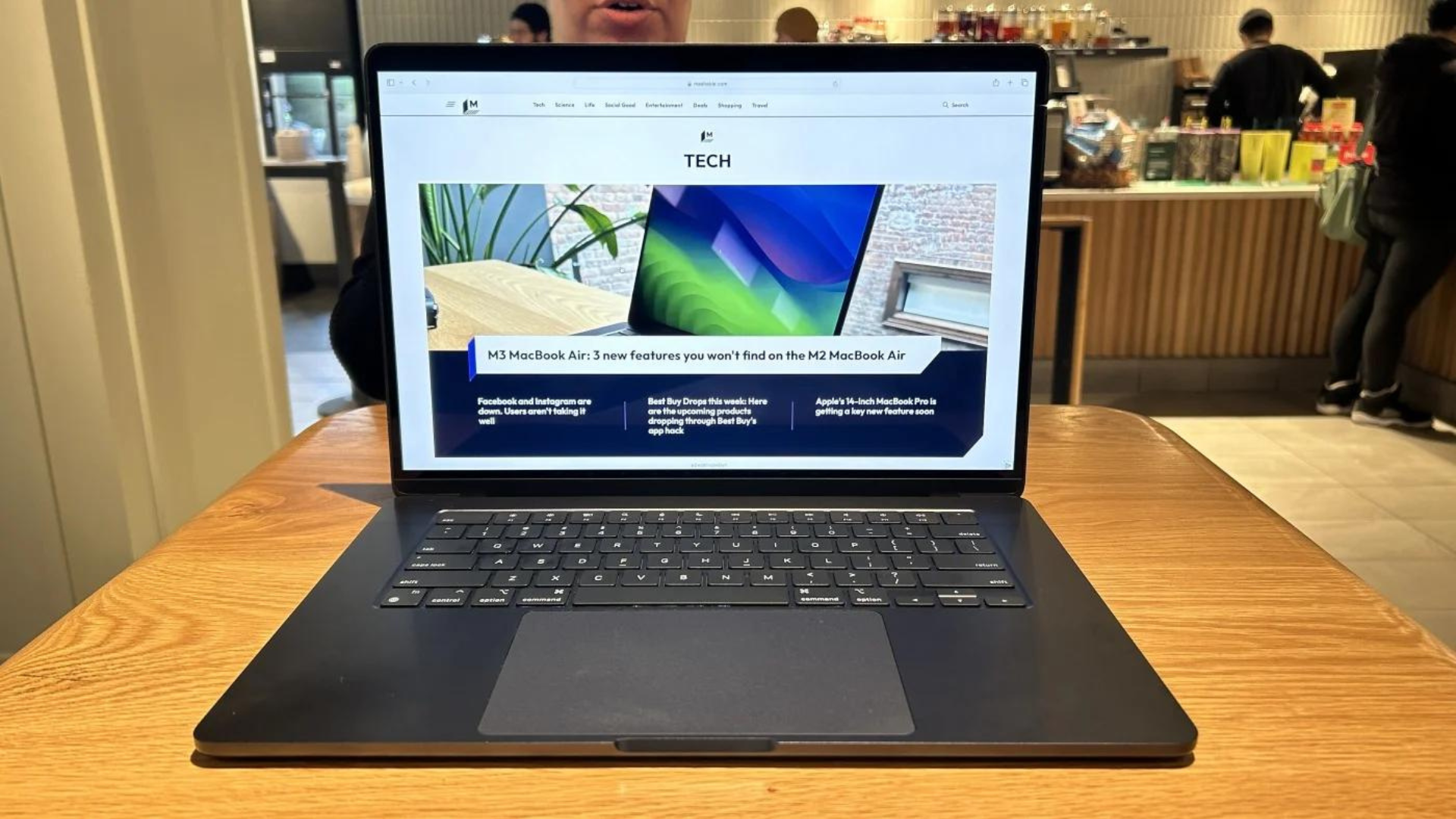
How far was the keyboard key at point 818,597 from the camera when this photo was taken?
56 cm

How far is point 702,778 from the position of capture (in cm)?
44

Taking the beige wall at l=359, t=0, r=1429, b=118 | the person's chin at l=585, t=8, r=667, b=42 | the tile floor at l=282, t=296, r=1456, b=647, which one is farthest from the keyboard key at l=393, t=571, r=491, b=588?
the beige wall at l=359, t=0, r=1429, b=118

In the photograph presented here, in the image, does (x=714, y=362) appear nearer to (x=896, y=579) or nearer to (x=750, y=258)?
(x=750, y=258)

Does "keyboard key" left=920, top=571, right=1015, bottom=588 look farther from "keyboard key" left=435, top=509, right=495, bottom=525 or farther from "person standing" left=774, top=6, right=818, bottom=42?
"person standing" left=774, top=6, right=818, bottom=42

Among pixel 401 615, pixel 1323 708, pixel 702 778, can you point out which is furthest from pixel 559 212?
pixel 1323 708

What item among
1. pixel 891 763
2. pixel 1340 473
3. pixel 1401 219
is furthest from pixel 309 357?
pixel 891 763

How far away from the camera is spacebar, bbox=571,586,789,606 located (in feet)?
1.84

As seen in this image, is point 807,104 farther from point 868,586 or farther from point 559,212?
point 868,586

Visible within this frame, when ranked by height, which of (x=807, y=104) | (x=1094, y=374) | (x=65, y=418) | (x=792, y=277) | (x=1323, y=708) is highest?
(x=807, y=104)

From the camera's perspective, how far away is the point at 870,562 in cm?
61

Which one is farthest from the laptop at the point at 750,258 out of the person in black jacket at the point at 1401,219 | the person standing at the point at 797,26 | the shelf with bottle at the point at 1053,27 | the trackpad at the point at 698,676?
the shelf with bottle at the point at 1053,27

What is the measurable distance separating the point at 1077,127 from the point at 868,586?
10.1 ft

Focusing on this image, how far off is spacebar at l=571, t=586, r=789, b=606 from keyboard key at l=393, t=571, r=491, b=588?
0.20 ft

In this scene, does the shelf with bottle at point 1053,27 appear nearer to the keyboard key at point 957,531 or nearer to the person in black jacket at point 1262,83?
the person in black jacket at point 1262,83
